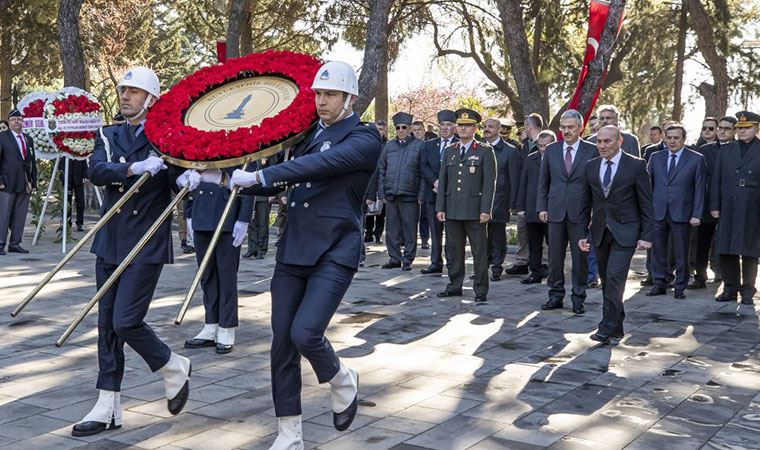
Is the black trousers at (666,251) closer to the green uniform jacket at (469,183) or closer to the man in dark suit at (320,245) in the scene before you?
the green uniform jacket at (469,183)

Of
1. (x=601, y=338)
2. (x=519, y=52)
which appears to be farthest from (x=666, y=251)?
(x=519, y=52)

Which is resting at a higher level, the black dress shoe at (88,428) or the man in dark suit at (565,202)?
the man in dark suit at (565,202)

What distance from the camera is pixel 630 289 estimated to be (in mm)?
11797

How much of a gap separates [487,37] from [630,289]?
54.3 ft

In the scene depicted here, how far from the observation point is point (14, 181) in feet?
47.5

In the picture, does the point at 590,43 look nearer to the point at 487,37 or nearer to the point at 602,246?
the point at 602,246

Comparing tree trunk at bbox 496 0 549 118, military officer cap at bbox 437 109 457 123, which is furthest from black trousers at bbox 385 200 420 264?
tree trunk at bbox 496 0 549 118

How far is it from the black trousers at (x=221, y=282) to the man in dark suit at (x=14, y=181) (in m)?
7.43

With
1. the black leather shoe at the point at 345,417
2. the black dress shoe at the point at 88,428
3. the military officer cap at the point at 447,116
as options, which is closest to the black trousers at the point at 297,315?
the black leather shoe at the point at 345,417

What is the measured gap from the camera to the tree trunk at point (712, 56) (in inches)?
880

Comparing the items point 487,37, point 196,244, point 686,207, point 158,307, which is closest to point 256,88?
point 196,244

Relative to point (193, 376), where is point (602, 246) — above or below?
above

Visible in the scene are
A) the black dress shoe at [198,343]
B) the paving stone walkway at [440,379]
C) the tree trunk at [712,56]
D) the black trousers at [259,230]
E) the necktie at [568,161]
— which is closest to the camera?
the paving stone walkway at [440,379]

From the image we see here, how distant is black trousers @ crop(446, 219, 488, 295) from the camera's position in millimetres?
10547
